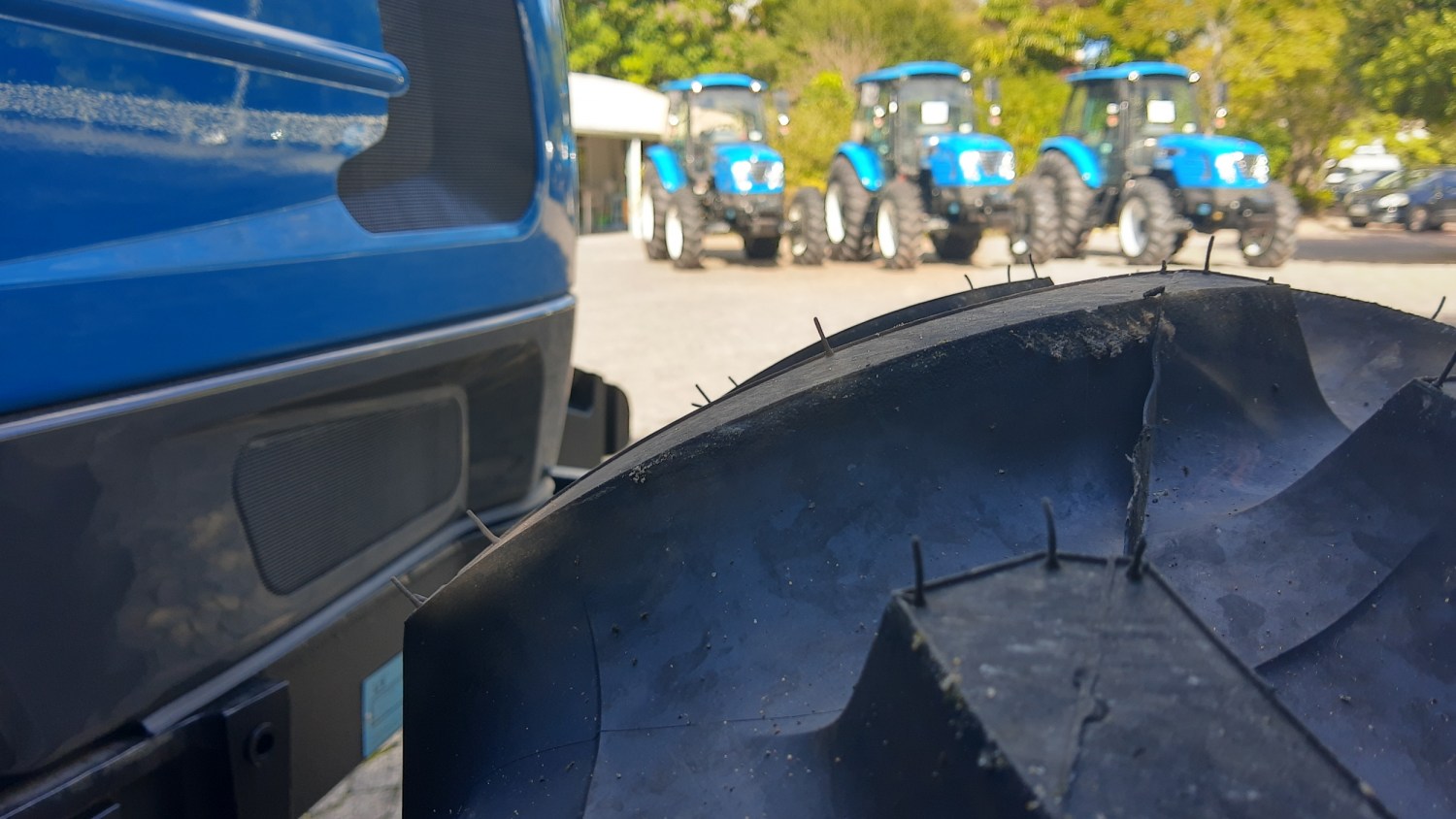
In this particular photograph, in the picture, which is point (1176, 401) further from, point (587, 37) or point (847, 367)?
point (587, 37)

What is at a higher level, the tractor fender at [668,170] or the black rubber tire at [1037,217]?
the tractor fender at [668,170]

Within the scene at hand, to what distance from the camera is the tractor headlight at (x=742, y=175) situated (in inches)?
624

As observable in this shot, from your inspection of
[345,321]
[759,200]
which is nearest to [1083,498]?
[345,321]

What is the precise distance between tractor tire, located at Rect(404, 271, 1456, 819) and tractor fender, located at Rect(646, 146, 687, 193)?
640 inches

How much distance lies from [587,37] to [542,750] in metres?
36.5

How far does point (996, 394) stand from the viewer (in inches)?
46.3

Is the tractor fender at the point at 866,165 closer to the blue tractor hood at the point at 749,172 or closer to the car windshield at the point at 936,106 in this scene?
the car windshield at the point at 936,106

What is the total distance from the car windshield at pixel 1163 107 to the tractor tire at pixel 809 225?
14.3ft

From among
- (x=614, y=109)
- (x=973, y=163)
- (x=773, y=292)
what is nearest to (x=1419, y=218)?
(x=973, y=163)

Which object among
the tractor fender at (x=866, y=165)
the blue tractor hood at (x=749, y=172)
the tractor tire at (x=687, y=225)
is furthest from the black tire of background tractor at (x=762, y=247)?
the tractor fender at (x=866, y=165)

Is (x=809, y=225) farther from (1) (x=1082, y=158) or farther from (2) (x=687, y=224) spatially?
(1) (x=1082, y=158)

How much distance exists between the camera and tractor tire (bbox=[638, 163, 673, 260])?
1736 cm

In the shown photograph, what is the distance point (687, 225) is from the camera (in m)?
16.0

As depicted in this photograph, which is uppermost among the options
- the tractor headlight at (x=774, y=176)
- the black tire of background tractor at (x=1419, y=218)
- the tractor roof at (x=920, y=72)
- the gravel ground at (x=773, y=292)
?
the tractor roof at (x=920, y=72)
